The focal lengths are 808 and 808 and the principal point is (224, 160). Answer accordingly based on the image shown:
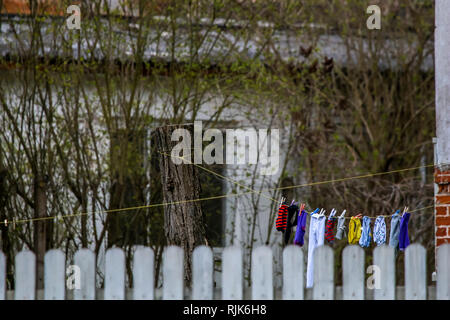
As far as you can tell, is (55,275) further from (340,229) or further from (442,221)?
(442,221)

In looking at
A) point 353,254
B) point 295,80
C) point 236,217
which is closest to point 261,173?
point 236,217

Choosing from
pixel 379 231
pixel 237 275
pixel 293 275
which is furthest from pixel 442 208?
pixel 237 275

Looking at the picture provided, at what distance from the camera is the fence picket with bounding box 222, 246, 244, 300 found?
471 centimetres

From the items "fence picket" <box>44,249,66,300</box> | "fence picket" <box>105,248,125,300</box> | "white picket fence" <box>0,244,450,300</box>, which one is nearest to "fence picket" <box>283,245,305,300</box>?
"white picket fence" <box>0,244,450,300</box>

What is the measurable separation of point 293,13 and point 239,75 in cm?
128

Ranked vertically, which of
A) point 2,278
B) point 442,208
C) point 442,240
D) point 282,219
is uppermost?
point 442,208

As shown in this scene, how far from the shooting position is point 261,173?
10.4 meters

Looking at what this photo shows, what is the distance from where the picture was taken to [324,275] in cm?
473

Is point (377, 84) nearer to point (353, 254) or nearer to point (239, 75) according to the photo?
point (239, 75)

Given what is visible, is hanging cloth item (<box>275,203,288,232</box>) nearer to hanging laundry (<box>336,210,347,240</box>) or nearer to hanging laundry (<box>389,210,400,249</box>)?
hanging laundry (<box>336,210,347,240</box>)

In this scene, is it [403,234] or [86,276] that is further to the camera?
[403,234]

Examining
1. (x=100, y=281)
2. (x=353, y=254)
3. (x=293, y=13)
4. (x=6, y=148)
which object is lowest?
(x=100, y=281)

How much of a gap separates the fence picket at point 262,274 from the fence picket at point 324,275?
27 cm

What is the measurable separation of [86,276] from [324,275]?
4.57ft
